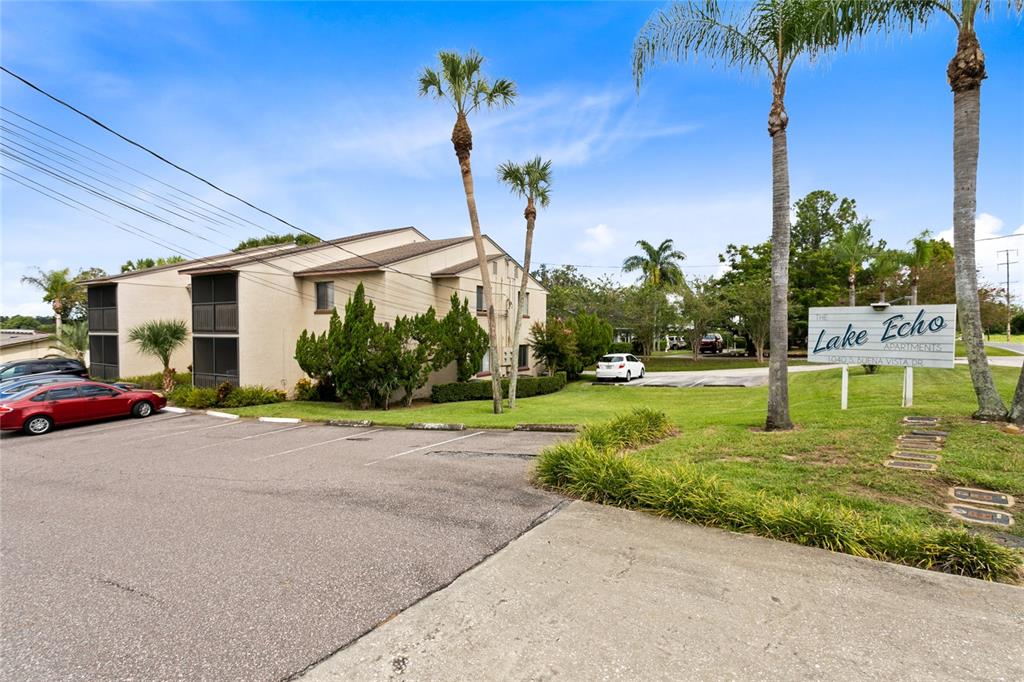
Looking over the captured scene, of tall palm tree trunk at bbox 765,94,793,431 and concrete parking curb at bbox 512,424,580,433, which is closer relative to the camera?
tall palm tree trunk at bbox 765,94,793,431

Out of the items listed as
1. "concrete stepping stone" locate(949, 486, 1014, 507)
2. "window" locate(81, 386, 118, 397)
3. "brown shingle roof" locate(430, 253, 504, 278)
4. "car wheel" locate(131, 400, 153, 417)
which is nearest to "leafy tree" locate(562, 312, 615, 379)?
"brown shingle roof" locate(430, 253, 504, 278)

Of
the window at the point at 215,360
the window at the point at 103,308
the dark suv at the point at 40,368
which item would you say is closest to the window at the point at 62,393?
the window at the point at 215,360

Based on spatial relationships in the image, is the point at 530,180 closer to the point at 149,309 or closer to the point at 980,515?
the point at 980,515

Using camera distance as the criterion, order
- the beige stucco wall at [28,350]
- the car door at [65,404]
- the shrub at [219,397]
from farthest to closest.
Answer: the beige stucco wall at [28,350]
the shrub at [219,397]
the car door at [65,404]

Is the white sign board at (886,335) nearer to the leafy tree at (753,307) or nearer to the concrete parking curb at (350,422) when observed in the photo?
the concrete parking curb at (350,422)

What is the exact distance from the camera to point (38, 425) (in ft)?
48.2

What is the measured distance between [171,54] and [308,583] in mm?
12961

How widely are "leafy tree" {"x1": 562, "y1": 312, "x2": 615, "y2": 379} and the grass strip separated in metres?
20.5

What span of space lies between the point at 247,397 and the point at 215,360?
369 cm

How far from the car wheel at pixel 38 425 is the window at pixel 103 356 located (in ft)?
38.7

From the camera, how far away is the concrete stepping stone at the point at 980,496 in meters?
5.45

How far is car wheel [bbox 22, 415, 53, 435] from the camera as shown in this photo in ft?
47.6

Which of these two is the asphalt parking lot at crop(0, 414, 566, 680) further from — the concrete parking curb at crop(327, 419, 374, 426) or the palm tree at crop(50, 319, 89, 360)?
the palm tree at crop(50, 319, 89, 360)

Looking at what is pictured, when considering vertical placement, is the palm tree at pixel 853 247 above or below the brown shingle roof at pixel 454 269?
above
